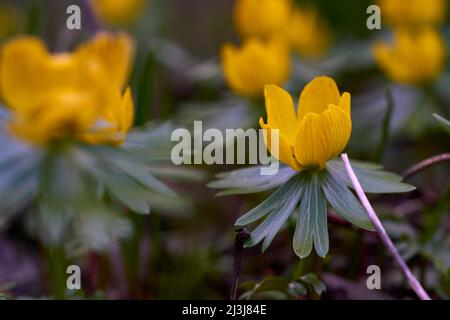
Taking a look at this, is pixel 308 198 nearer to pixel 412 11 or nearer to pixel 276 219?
pixel 276 219

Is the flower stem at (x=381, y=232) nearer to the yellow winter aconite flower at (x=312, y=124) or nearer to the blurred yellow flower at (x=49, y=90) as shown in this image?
the yellow winter aconite flower at (x=312, y=124)

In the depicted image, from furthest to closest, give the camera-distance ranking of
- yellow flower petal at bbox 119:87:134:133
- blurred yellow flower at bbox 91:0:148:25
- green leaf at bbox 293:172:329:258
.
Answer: blurred yellow flower at bbox 91:0:148:25 → yellow flower petal at bbox 119:87:134:133 → green leaf at bbox 293:172:329:258

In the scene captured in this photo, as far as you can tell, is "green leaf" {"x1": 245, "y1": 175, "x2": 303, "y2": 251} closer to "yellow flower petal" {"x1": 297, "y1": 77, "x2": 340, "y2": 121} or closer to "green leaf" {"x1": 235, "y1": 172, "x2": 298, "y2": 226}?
"green leaf" {"x1": 235, "y1": 172, "x2": 298, "y2": 226}

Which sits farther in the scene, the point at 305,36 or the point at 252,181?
the point at 305,36

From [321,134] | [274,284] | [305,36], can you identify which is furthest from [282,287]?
[305,36]

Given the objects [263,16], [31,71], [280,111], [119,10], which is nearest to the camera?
[31,71]

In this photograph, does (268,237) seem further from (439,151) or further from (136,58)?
(136,58)

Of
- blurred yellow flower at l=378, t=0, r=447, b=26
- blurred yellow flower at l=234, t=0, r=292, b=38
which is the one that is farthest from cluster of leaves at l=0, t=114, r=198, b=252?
blurred yellow flower at l=378, t=0, r=447, b=26
